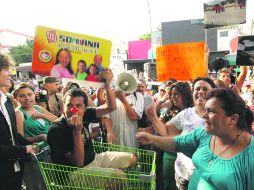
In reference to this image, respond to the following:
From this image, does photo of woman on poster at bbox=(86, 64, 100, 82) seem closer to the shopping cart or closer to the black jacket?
the black jacket

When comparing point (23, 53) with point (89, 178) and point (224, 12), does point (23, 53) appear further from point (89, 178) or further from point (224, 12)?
point (89, 178)

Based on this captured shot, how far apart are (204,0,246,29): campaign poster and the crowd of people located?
185cm

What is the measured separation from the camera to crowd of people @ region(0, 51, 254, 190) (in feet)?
7.14

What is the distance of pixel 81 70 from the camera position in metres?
4.28

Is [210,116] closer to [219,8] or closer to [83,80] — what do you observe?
[83,80]

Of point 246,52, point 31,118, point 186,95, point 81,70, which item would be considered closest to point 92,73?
point 81,70

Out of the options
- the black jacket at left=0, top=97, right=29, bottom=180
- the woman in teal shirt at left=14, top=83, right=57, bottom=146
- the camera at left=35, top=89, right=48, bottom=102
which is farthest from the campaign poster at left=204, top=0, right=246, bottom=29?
the black jacket at left=0, top=97, right=29, bottom=180

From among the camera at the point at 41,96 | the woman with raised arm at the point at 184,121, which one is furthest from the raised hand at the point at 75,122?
the camera at the point at 41,96

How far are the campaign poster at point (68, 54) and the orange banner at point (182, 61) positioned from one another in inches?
83.5

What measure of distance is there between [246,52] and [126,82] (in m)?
2.86

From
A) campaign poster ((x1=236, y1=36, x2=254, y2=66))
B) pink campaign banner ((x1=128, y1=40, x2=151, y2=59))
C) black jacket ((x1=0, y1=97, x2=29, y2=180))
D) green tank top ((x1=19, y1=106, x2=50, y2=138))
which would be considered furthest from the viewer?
pink campaign banner ((x1=128, y1=40, x2=151, y2=59))

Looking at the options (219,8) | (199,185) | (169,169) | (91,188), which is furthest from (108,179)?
(219,8)

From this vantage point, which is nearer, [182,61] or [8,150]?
[8,150]

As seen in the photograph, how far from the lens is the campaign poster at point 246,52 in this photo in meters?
5.54
